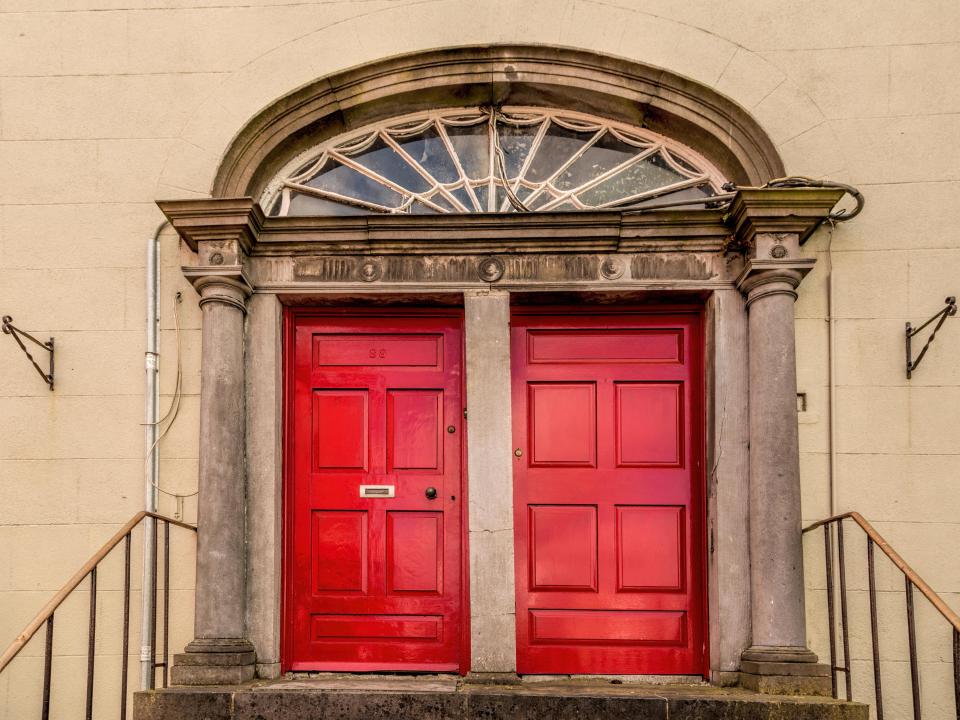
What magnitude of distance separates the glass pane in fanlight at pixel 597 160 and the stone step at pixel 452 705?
2.70m

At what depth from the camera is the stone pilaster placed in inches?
165

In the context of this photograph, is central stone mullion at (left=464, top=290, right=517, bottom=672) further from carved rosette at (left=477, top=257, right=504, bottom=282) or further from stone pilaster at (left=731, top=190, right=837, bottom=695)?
stone pilaster at (left=731, top=190, right=837, bottom=695)

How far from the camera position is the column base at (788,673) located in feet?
13.3

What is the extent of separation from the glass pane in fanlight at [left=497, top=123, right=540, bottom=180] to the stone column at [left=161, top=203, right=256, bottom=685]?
1488 mm

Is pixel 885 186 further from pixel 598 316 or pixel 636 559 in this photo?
pixel 636 559

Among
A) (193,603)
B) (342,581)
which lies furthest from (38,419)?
(342,581)

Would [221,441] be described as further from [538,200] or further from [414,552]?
[538,200]

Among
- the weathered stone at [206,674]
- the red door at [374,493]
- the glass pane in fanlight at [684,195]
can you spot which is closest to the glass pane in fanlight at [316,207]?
the red door at [374,493]

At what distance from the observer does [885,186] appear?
4.59 metres

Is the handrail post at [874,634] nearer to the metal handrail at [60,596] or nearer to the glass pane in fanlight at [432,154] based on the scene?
the glass pane in fanlight at [432,154]

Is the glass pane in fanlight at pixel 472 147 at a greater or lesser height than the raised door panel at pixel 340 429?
greater

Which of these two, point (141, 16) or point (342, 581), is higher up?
point (141, 16)

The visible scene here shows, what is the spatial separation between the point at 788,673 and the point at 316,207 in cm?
344

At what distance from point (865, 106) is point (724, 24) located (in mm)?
881
